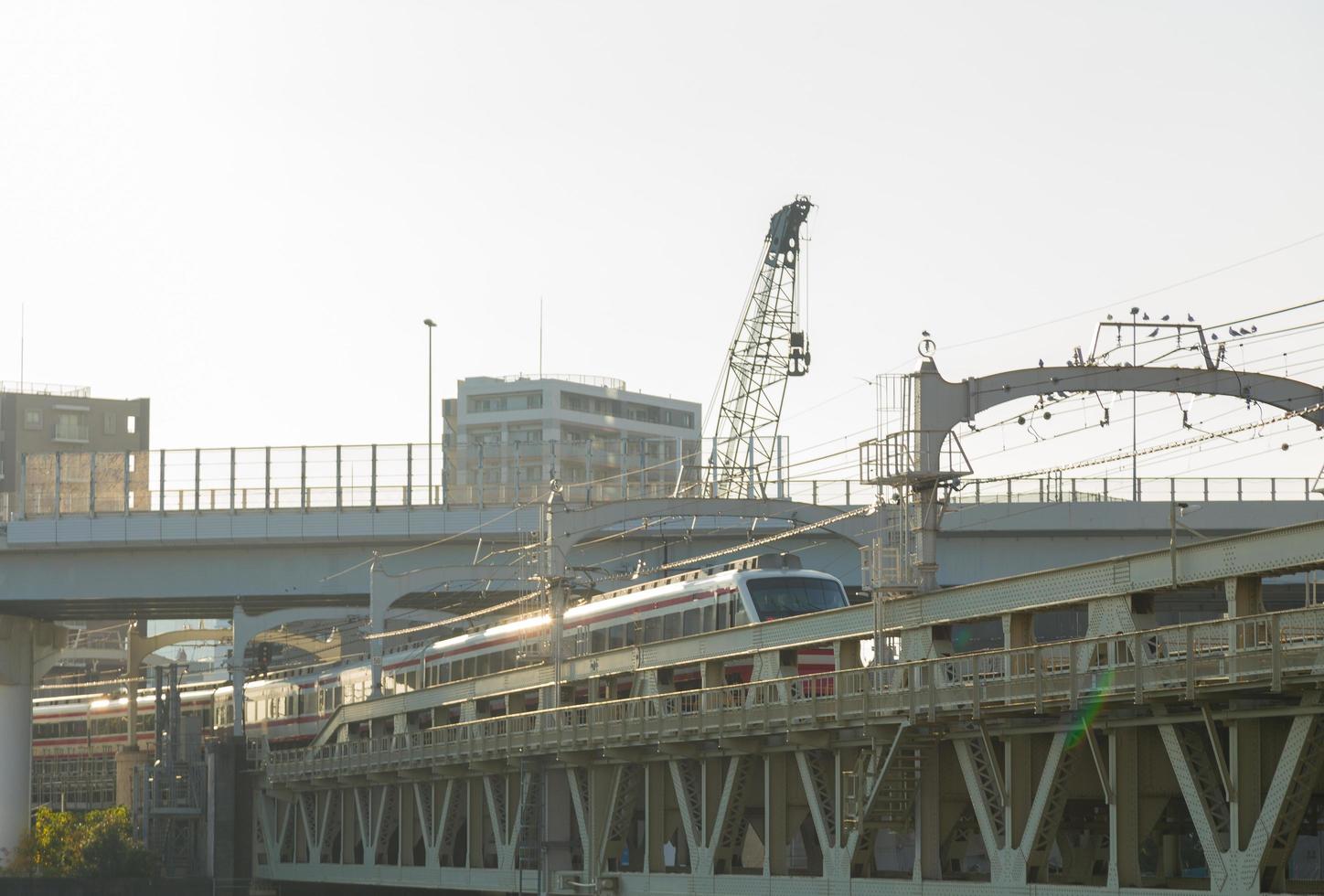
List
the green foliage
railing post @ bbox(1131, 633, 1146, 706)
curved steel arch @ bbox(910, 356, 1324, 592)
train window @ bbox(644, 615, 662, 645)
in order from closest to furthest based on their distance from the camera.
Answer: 1. railing post @ bbox(1131, 633, 1146, 706)
2. curved steel arch @ bbox(910, 356, 1324, 592)
3. train window @ bbox(644, 615, 662, 645)
4. the green foliage

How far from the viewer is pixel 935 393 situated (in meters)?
44.6

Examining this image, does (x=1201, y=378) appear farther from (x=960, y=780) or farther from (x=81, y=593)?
(x=81, y=593)

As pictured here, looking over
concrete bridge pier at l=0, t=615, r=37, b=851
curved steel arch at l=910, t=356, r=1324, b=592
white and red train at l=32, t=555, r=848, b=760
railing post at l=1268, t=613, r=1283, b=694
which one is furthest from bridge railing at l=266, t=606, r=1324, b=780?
concrete bridge pier at l=0, t=615, r=37, b=851

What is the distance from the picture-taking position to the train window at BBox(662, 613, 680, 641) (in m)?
55.9

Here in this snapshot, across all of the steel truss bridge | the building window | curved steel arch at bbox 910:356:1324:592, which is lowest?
the steel truss bridge

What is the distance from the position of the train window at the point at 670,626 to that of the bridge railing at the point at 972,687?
2.81m

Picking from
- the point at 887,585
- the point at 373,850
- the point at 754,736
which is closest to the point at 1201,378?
the point at 887,585

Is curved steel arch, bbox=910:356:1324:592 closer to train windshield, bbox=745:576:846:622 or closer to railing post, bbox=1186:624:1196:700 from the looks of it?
train windshield, bbox=745:576:846:622

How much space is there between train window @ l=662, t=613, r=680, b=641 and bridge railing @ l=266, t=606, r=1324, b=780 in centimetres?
281

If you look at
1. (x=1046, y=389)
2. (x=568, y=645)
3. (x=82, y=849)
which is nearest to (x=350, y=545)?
(x=82, y=849)

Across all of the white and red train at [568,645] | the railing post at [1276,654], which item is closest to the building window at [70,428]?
the white and red train at [568,645]

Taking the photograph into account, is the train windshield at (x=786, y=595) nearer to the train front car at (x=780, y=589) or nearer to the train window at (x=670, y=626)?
the train front car at (x=780, y=589)

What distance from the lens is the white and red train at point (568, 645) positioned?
5400 cm

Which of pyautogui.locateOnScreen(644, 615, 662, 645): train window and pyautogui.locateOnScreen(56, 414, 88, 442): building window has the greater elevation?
pyautogui.locateOnScreen(56, 414, 88, 442): building window
